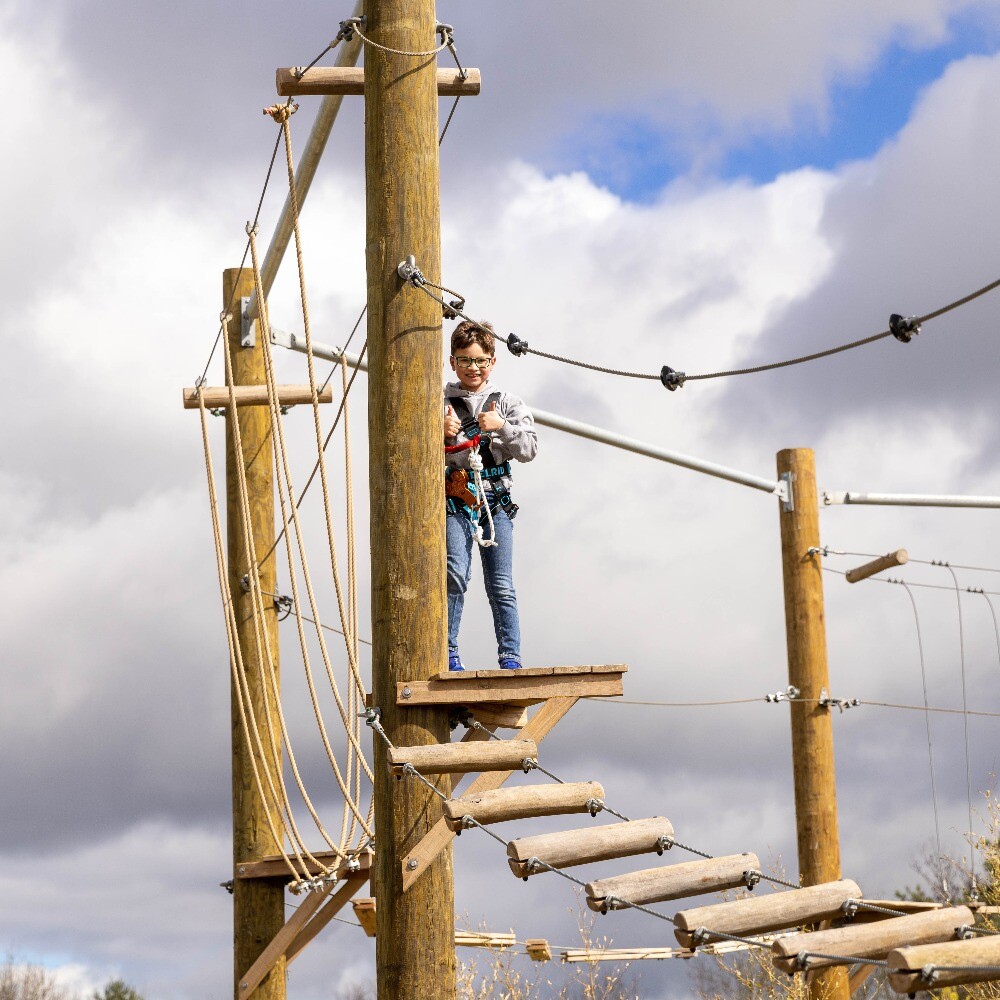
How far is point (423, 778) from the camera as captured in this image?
627 cm

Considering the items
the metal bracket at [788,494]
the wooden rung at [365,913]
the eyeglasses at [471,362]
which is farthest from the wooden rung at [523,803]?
the metal bracket at [788,494]

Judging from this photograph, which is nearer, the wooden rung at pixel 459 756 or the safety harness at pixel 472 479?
the wooden rung at pixel 459 756

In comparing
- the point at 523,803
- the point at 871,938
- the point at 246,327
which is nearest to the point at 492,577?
the point at 523,803

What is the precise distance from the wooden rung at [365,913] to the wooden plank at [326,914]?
12 cm

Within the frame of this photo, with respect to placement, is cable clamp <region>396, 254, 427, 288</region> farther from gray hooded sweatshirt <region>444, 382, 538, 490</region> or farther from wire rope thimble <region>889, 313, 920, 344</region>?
wire rope thimble <region>889, 313, 920, 344</region>

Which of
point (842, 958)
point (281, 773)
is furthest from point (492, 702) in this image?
point (281, 773)

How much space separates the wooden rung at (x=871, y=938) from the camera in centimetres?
503

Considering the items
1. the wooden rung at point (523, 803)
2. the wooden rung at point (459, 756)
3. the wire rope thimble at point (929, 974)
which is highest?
the wooden rung at point (459, 756)

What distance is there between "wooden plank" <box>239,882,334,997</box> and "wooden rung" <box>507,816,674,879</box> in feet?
12.9

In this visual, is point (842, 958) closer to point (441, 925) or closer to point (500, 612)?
point (441, 925)

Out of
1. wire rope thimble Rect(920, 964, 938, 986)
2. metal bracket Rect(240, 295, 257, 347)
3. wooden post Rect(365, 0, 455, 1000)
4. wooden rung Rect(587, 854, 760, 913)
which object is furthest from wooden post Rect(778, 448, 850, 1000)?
wire rope thimble Rect(920, 964, 938, 986)

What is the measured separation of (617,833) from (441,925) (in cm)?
83

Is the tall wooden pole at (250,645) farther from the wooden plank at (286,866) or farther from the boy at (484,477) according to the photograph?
the boy at (484,477)

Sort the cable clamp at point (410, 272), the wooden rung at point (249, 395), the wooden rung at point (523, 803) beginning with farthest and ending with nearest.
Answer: the wooden rung at point (249, 395), the cable clamp at point (410, 272), the wooden rung at point (523, 803)
